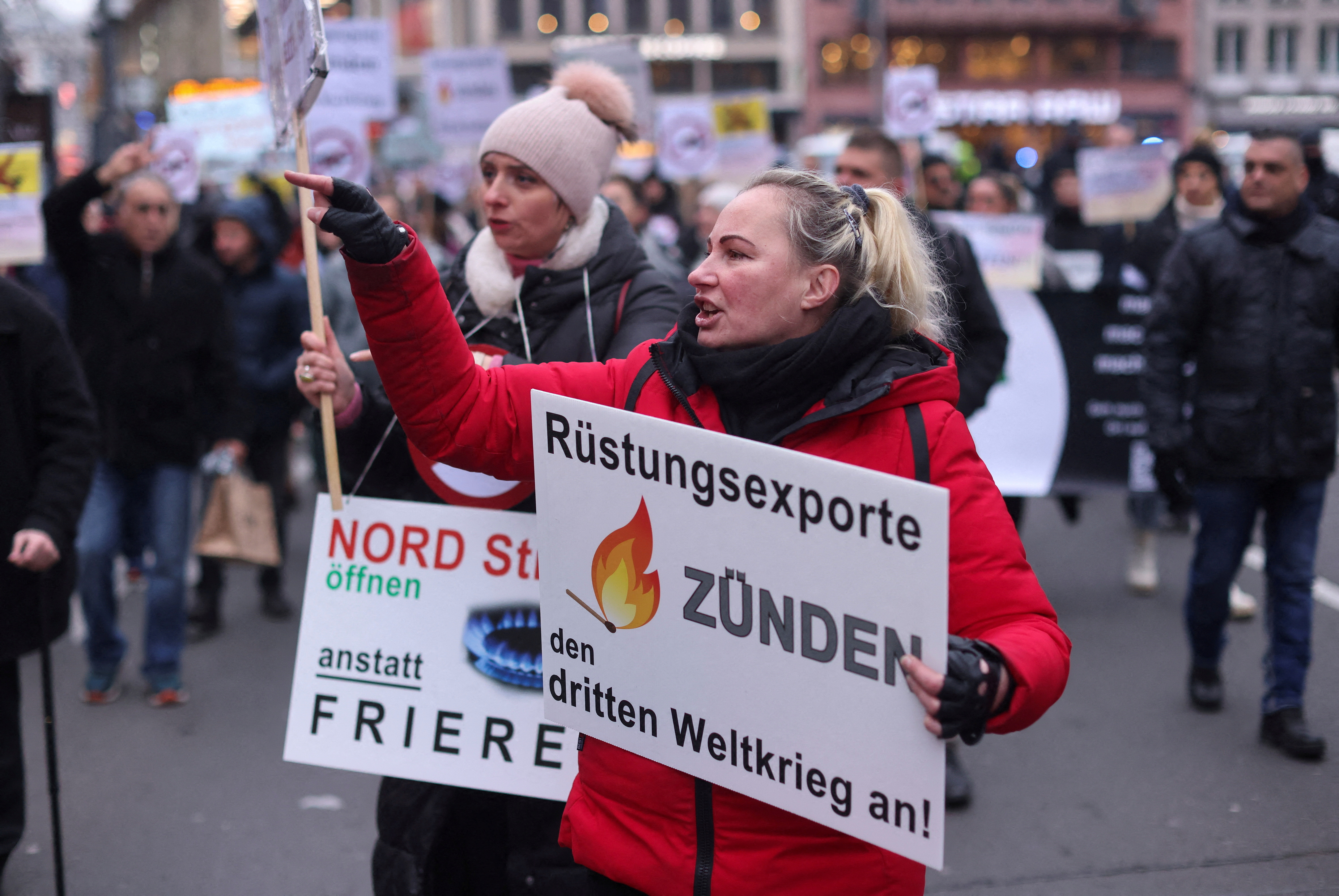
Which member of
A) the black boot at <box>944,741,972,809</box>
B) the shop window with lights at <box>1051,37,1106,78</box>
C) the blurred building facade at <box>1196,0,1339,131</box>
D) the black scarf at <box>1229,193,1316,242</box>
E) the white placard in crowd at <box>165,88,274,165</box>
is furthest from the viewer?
the blurred building facade at <box>1196,0,1339,131</box>

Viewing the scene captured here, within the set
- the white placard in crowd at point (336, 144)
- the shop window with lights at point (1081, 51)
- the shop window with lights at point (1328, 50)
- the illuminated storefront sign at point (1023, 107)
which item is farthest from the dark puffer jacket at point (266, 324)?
the shop window with lights at point (1328, 50)

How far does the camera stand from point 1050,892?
3797 mm

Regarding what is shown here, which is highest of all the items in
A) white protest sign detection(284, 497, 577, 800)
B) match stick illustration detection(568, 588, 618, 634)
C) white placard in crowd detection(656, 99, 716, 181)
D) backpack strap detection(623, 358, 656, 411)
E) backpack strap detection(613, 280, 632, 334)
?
white placard in crowd detection(656, 99, 716, 181)

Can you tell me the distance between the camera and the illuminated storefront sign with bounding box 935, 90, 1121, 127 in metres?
59.7

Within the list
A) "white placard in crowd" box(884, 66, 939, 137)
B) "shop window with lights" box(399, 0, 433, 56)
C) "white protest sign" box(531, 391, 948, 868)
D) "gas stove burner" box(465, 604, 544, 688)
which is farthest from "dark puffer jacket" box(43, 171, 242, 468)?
"shop window with lights" box(399, 0, 433, 56)

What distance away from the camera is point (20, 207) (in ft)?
22.3

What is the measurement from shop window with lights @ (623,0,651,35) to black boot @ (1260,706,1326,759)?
5805 cm

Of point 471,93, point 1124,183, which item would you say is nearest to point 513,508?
point 1124,183

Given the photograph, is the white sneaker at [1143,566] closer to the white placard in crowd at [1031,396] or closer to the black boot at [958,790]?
the white placard in crowd at [1031,396]

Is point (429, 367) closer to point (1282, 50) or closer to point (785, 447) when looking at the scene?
point (785, 447)

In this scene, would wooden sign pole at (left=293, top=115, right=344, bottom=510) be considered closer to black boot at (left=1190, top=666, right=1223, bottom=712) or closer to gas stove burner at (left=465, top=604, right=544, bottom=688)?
gas stove burner at (left=465, top=604, right=544, bottom=688)

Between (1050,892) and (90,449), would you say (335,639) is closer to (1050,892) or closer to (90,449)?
(90,449)

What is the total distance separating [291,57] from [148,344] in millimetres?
3506

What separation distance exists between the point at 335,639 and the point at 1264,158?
3740 mm
